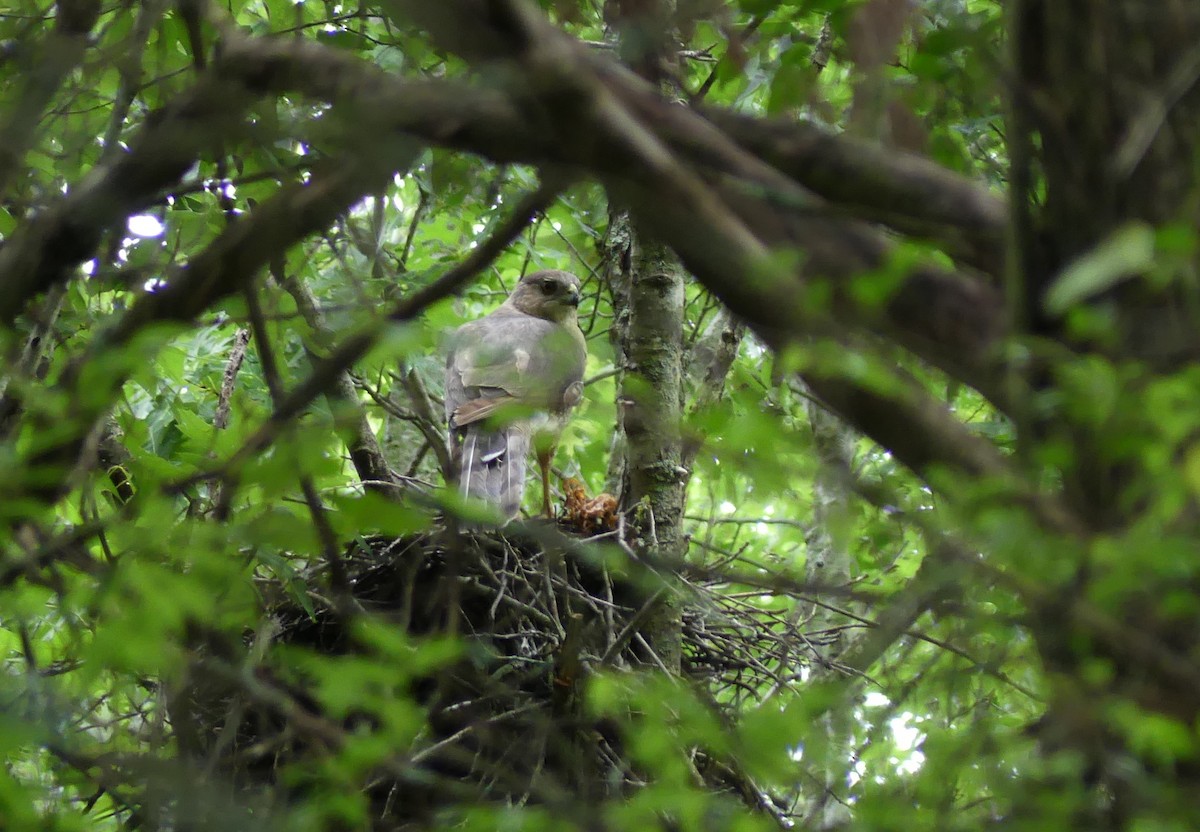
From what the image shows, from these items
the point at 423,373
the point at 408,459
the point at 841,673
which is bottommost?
the point at 841,673

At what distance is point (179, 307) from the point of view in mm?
2359

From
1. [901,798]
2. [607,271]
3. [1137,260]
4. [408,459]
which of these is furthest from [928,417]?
[408,459]

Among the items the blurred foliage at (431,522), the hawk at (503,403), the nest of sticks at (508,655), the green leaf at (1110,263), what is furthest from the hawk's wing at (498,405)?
the green leaf at (1110,263)

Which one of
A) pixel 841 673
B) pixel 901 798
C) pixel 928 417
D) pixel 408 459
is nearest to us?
pixel 928 417

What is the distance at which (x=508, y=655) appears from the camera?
457 centimetres

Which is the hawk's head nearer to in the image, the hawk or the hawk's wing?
the hawk

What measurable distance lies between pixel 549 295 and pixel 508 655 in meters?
3.51

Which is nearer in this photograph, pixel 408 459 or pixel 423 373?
pixel 423 373

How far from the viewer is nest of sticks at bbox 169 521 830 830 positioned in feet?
12.4

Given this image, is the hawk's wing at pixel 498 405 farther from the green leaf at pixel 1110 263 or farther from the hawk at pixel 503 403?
the green leaf at pixel 1110 263

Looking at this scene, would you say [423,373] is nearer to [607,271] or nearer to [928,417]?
[607,271]

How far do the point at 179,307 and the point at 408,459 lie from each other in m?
5.10

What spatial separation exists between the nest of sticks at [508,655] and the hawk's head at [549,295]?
9.34ft

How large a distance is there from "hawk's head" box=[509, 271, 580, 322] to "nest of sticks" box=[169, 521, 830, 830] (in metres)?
2.85
